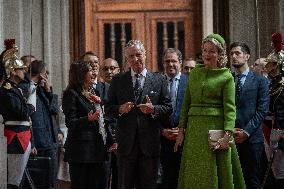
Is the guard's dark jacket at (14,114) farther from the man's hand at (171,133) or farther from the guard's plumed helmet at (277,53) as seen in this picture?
the guard's plumed helmet at (277,53)

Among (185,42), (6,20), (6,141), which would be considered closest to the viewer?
(6,141)

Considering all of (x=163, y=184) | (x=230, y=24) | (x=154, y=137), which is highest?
(x=230, y=24)

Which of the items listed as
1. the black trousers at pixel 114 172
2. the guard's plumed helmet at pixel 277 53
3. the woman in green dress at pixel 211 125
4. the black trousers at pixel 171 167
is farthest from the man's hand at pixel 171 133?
the guard's plumed helmet at pixel 277 53

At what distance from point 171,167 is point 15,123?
5.90ft


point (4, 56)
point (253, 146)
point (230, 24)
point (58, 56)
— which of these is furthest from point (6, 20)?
point (253, 146)

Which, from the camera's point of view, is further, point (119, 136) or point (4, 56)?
point (4, 56)

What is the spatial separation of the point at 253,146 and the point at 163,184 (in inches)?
39.8

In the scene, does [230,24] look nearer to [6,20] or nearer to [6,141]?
[6,20]

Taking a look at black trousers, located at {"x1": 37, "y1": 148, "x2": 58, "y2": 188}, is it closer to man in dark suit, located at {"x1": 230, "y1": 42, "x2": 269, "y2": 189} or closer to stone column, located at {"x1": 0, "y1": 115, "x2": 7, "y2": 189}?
stone column, located at {"x1": 0, "y1": 115, "x2": 7, "y2": 189}

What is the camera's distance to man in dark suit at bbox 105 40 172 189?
6.27m

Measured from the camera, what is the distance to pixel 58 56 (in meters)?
10.2

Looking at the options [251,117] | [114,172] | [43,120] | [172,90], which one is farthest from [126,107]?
[43,120]

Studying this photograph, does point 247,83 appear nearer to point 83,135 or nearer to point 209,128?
point 209,128

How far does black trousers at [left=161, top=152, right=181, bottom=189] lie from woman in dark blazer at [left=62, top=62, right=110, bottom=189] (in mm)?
601
